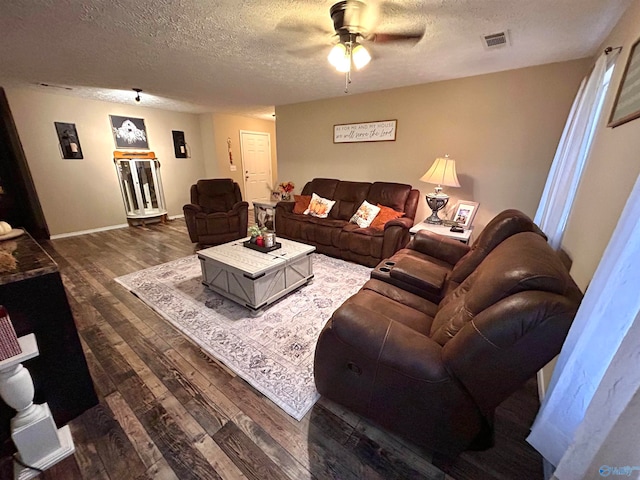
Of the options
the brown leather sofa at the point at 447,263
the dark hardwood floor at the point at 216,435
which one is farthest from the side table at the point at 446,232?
the dark hardwood floor at the point at 216,435

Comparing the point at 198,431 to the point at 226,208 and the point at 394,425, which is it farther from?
the point at 226,208

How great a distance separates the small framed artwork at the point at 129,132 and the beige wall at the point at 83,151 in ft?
0.26

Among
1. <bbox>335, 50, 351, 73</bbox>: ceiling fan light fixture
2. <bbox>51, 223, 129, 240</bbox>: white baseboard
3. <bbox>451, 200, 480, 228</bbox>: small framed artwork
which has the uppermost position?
<bbox>335, 50, 351, 73</bbox>: ceiling fan light fixture

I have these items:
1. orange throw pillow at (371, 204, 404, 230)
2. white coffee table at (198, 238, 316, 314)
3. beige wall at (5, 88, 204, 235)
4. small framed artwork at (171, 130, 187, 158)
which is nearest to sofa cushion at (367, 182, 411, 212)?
orange throw pillow at (371, 204, 404, 230)

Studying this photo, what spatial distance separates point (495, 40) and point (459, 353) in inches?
100

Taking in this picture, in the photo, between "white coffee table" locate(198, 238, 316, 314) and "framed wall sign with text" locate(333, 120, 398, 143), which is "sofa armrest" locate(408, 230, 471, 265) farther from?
"framed wall sign with text" locate(333, 120, 398, 143)

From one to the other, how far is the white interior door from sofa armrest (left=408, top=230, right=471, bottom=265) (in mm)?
4960

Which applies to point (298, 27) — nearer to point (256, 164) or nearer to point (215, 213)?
point (215, 213)

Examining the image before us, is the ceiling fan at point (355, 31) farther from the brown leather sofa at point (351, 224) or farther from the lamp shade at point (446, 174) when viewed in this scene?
the brown leather sofa at point (351, 224)

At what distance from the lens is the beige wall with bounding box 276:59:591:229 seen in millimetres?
2822

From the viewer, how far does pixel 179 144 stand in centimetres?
587

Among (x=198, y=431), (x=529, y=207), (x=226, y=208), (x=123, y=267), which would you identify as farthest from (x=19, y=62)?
(x=529, y=207)

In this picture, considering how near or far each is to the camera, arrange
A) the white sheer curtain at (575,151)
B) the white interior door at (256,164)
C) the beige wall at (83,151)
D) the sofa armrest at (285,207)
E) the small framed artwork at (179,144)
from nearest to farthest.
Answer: the white sheer curtain at (575,151) < the beige wall at (83,151) < the sofa armrest at (285,207) < the small framed artwork at (179,144) < the white interior door at (256,164)

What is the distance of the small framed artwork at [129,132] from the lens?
4898mm
